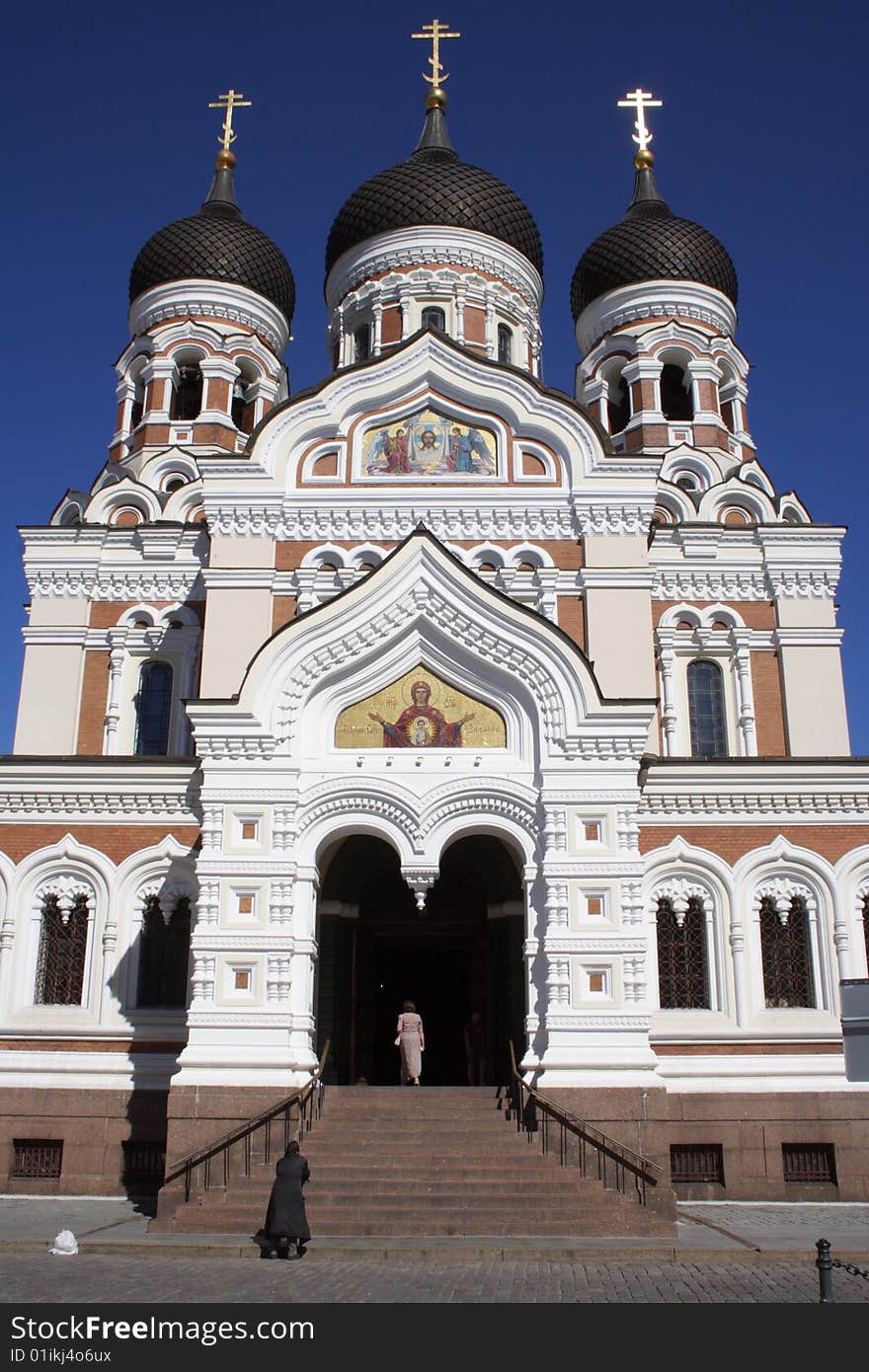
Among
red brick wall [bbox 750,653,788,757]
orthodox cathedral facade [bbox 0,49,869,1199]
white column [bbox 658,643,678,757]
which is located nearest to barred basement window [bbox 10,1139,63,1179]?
orthodox cathedral facade [bbox 0,49,869,1199]

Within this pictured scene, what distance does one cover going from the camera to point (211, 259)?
25.3 m

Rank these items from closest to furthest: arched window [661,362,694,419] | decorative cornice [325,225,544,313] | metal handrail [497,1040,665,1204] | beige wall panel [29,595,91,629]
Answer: metal handrail [497,1040,665,1204], beige wall panel [29,595,91,629], decorative cornice [325,225,544,313], arched window [661,362,694,419]

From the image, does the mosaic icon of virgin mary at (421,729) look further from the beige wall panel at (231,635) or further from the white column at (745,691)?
the white column at (745,691)

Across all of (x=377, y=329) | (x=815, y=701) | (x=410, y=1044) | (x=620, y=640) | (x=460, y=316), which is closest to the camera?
(x=410, y=1044)

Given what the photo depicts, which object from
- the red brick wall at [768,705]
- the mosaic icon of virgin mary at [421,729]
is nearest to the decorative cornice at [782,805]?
the mosaic icon of virgin mary at [421,729]

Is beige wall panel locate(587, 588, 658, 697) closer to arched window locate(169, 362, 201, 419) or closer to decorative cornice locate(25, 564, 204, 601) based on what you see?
decorative cornice locate(25, 564, 204, 601)

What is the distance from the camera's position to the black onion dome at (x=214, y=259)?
2525 centimetres

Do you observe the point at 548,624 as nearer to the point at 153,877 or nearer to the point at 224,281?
the point at 153,877

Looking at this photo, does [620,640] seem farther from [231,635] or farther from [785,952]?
[231,635]

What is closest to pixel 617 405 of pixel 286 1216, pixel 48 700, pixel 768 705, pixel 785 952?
pixel 768 705

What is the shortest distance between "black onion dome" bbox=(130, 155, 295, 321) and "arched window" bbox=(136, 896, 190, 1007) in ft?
47.0

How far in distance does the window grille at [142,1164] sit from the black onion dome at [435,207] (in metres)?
16.9

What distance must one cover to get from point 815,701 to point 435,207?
11.8 metres

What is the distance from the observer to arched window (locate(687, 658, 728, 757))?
19.5 metres
